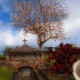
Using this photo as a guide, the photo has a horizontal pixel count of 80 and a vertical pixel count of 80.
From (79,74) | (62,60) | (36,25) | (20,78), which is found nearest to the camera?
(79,74)

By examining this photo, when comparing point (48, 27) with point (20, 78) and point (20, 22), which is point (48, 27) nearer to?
A: point (20, 22)

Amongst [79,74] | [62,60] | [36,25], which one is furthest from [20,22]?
[79,74]

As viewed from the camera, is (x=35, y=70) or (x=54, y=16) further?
(x=54, y=16)

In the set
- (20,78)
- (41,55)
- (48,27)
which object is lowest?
(20,78)

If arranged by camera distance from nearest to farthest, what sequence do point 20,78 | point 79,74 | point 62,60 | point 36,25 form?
1. point 79,74
2. point 62,60
3. point 20,78
4. point 36,25

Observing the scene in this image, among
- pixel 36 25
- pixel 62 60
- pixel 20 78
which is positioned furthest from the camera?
pixel 36 25

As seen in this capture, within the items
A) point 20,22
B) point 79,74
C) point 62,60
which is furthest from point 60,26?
point 79,74

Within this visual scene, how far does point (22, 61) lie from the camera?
1000 inches

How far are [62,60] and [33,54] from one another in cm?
468

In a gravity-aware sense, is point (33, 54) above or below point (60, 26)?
below

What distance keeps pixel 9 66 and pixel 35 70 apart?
2075 millimetres

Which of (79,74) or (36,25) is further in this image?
(36,25)

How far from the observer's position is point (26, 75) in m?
25.3

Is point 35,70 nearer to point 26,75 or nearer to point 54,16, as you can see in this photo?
point 26,75
